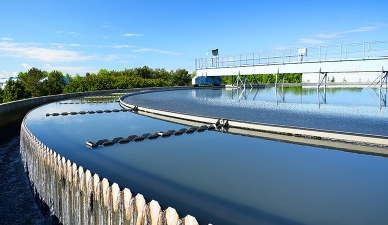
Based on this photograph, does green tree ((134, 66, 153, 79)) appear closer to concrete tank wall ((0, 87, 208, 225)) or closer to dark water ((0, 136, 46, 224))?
dark water ((0, 136, 46, 224))

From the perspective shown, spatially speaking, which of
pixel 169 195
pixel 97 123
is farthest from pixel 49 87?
pixel 169 195

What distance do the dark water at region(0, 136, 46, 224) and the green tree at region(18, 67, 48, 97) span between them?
3764 centimetres

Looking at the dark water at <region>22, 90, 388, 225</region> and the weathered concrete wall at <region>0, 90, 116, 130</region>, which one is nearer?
the dark water at <region>22, 90, 388, 225</region>

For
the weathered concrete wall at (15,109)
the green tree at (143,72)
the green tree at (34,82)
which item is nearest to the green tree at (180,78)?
the green tree at (143,72)

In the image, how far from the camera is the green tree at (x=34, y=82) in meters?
45.8

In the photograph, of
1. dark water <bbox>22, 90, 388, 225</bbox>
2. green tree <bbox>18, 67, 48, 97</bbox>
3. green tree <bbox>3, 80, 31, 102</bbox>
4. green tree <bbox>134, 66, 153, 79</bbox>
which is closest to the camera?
dark water <bbox>22, 90, 388, 225</bbox>

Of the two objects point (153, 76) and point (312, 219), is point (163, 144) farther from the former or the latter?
point (153, 76)

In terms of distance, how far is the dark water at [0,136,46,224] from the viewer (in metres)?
6.79

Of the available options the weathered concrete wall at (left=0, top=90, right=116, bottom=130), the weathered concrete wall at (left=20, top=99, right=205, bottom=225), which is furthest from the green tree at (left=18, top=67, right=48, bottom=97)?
the weathered concrete wall at (left=20, top=99, right=205, bottom=225)

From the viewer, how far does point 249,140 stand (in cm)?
1047

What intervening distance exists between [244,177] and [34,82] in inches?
1947

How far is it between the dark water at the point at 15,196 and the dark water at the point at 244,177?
1.37 meters

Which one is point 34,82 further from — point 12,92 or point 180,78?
point 180,78

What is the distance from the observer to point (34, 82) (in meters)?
48.2
